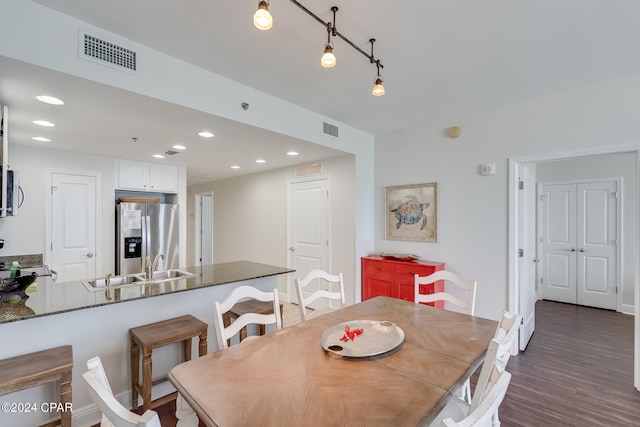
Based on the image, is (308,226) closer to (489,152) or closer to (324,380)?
(489,152)

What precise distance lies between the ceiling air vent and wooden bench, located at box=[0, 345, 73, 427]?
178 cm

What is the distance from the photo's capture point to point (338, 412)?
3.29ft

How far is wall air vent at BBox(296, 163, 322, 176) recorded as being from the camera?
445cm

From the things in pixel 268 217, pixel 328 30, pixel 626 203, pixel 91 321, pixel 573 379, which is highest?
pixel 328 30

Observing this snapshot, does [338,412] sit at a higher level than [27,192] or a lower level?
lower

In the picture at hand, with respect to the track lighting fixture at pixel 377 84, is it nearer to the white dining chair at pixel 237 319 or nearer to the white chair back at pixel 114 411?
the white dining chair at pixel 237 319

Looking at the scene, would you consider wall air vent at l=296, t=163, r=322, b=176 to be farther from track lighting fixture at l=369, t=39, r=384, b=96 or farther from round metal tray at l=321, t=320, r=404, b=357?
round metal tray at l=321, t=320, r=404, b=357

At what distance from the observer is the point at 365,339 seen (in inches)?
62.5

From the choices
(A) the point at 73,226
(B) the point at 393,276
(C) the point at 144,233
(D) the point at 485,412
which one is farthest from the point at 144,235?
(D) the point at 485,412

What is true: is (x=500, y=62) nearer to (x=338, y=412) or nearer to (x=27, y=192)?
(x=338, y=412)

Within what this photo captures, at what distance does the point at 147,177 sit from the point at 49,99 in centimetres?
253

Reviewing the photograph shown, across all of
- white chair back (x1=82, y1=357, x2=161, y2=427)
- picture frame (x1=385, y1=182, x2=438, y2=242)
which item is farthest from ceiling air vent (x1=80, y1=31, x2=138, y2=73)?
picture frame (x1=385, y1=182, x2=438, y2=242)

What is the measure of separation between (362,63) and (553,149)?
2101 mm

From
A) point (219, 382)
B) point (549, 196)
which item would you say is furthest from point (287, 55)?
point (549, 196)
